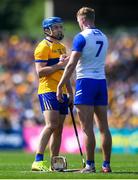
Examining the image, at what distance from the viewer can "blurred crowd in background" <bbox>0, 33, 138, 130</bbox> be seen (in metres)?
28.9

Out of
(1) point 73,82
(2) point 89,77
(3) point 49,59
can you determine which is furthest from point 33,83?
(2) point 89,77

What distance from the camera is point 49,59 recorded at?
13.4 metres

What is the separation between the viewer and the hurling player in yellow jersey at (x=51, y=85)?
43.3 feet

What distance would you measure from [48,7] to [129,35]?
3971mm

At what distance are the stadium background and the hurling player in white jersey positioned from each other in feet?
44.6

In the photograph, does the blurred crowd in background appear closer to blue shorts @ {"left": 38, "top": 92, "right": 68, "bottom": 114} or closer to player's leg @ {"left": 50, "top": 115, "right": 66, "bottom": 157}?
player's leg @ {"left": 50, "top": 115, "right": 66, "bottom": 157}

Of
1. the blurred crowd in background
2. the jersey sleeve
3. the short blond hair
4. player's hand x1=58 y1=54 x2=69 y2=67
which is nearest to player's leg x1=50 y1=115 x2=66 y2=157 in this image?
player's hand x1=58 y1=54 x2=69 y2=67

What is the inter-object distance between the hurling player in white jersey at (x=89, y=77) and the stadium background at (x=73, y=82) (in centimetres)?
1359

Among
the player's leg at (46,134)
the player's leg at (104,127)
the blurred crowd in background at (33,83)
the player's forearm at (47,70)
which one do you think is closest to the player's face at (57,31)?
the player's forearm at (47,70)

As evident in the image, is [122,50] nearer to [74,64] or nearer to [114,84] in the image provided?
[114,84]

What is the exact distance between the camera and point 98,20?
127 feet

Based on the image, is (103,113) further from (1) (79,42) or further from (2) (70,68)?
(1) (79,42)

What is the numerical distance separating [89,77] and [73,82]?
17.1m

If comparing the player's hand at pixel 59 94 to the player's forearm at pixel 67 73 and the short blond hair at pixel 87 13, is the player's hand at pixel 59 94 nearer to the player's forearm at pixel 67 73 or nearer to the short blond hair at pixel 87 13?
the player's forearm at pixel 67 73
